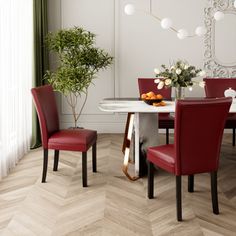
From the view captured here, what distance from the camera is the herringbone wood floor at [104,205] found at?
302 cm

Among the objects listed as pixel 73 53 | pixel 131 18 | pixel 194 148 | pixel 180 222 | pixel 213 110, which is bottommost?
pixel 180 222

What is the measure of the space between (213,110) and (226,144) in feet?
9.02

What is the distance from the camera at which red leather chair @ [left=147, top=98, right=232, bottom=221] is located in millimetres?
3061

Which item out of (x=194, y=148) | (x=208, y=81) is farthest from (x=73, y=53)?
(x=194, y=148)

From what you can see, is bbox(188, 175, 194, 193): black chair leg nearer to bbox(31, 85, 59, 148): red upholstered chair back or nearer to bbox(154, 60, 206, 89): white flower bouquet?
bbox(154, 60, 206, 89): white flower bouquet

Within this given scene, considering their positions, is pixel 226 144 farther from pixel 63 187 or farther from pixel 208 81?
pixel 63 187

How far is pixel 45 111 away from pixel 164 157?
1.29 m

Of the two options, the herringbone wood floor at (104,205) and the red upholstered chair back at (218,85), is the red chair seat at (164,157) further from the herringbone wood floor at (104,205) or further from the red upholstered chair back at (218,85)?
the red upholstered chair back at (218,85)

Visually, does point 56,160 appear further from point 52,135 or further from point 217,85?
point 217,85

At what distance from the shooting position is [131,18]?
625 cm

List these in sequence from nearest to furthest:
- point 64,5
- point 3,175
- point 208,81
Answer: point 3,175 → point 208,81 → point 64,5

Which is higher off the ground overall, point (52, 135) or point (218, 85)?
point (218, 85)

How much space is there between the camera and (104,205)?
137 inches

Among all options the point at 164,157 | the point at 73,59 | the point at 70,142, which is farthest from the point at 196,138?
the point at 73,59
